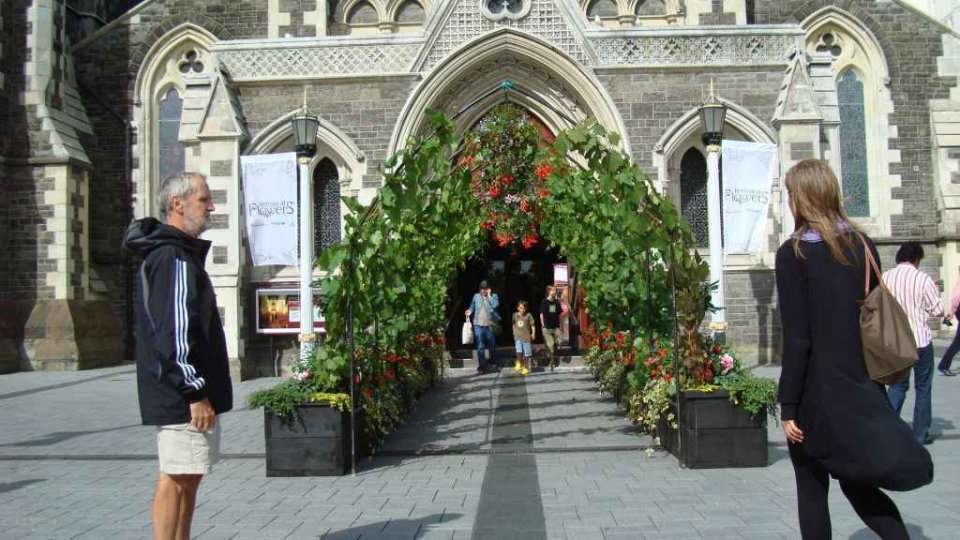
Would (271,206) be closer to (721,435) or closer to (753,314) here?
(753,314)

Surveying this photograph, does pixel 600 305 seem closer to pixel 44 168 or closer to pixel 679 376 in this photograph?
pixel 679 376

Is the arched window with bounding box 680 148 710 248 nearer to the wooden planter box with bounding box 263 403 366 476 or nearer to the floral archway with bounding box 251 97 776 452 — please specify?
the floral archway with bounding box 251 97 776 452

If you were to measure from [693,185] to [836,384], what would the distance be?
45.4ft

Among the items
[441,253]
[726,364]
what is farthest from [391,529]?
[441,253]

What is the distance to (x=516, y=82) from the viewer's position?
1723 centimetres

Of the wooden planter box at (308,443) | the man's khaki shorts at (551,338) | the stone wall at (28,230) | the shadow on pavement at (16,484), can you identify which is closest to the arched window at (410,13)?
the man's khaki shorts at (551,338)

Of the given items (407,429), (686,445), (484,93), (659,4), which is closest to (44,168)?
(484,93)

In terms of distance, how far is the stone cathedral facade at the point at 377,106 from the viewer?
15938mm

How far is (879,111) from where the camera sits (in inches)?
789

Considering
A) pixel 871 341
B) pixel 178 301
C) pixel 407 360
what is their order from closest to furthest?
pixel 871 341 → pixel 178 301 → pixel 407 360

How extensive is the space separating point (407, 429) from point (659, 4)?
1392 cm

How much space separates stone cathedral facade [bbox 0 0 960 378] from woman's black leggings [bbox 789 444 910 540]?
12.3 metres

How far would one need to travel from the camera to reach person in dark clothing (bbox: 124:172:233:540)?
3.75 meters

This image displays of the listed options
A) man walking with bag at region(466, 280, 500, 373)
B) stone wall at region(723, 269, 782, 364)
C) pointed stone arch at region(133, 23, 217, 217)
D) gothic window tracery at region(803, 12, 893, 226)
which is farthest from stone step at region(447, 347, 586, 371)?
pointed stone arch at region(133, 23, 217, 217)
